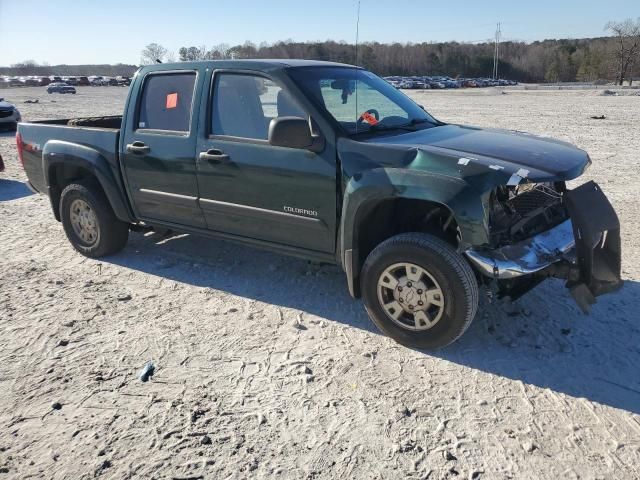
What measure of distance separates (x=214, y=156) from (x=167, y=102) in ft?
2.84

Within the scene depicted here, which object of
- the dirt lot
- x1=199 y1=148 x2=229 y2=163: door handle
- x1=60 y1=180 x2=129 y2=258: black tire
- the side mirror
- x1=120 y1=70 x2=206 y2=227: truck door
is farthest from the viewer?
x1=60 y1=180 x2=129 y2=258: black tire

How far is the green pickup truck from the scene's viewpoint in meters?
3.42

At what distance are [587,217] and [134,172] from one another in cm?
376

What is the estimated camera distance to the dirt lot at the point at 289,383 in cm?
270

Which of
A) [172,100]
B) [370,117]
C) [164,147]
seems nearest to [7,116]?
[172,100]

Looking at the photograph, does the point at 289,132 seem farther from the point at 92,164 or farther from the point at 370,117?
the point at 92,164

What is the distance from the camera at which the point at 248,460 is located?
8.81 ft

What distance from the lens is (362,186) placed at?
3635 mm

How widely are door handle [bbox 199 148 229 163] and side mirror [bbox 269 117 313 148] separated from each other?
0.70 metres

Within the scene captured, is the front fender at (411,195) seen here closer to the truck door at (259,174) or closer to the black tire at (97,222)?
the truck door at (259,174)

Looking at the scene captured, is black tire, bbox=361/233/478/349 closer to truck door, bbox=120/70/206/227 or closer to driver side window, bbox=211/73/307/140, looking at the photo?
driver side window, bbox=211/73/307/140

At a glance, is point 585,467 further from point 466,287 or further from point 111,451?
point 111,451

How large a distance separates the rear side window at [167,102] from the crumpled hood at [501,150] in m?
1.74

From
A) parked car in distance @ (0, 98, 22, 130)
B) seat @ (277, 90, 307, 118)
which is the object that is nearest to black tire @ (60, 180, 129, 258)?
seat @ (277, 90, 307, 118)
